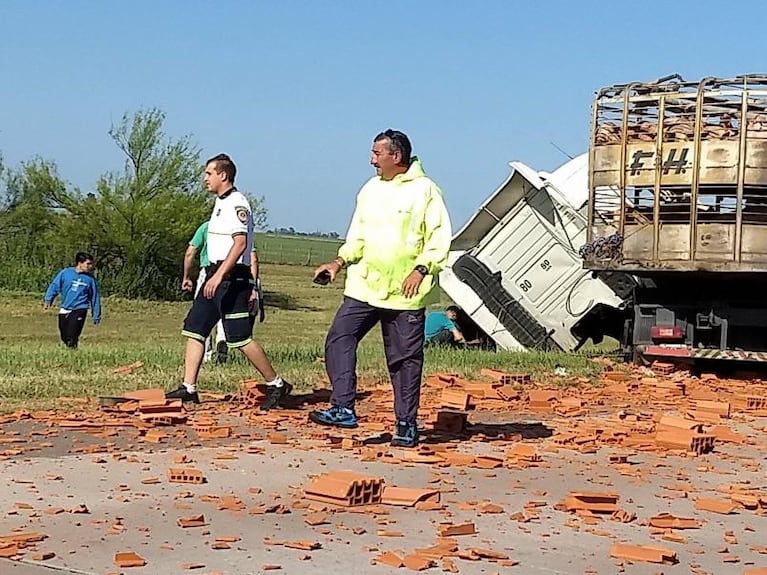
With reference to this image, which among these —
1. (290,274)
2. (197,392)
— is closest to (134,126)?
(290,274)

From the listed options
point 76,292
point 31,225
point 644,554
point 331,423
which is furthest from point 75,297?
point 31,225

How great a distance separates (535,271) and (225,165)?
33.3 feet

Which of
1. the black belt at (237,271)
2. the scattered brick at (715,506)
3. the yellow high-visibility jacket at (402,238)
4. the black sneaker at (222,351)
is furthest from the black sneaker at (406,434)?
the black sneaker at (222,351)

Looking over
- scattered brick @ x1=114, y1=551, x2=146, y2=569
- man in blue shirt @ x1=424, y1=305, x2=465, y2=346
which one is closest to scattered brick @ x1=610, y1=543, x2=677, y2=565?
scattered brick @ x1=114, y1=551, x2=146, y2=569

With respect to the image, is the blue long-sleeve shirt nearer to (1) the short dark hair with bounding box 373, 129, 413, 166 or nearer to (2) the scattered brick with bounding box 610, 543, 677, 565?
(1) the short dark hair with bounding box 373, 129, 413, 166

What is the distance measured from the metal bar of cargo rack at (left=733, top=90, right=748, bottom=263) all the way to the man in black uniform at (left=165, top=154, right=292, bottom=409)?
21.9ft

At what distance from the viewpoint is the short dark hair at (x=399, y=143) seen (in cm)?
890

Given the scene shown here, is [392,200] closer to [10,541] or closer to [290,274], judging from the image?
[10,541]

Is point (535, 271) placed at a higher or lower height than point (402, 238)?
higher

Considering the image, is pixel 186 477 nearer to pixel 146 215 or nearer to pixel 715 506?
pixel 715 506

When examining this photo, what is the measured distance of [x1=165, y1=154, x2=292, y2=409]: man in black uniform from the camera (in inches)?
410

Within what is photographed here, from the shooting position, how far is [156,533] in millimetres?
6117

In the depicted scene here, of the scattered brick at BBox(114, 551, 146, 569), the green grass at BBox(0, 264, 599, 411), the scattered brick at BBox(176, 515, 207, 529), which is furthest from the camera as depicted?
the green grass at BBox(0, 264, 599, 411)

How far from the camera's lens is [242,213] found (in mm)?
10531
